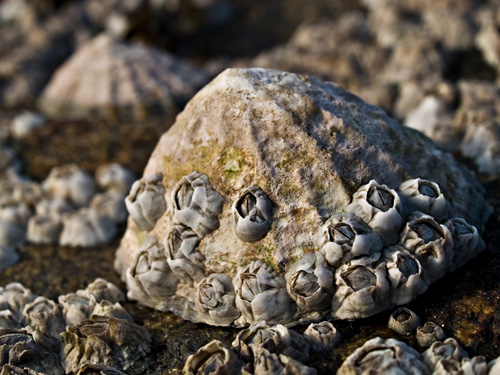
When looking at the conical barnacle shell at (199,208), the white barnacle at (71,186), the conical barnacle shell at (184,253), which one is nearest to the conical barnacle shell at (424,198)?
the conical barnacle shell at (199,208)

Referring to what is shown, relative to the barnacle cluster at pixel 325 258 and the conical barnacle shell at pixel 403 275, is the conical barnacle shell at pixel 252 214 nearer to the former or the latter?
the barnacle cluster at pixel 325 258

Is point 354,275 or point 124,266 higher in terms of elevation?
point 354,275

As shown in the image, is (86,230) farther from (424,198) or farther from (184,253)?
(424,198)

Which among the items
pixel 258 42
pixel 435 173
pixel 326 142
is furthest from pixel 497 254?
pixel 258 42

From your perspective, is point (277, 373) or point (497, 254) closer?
point (277, 373)

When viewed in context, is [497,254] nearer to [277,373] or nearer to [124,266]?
[277,373]
